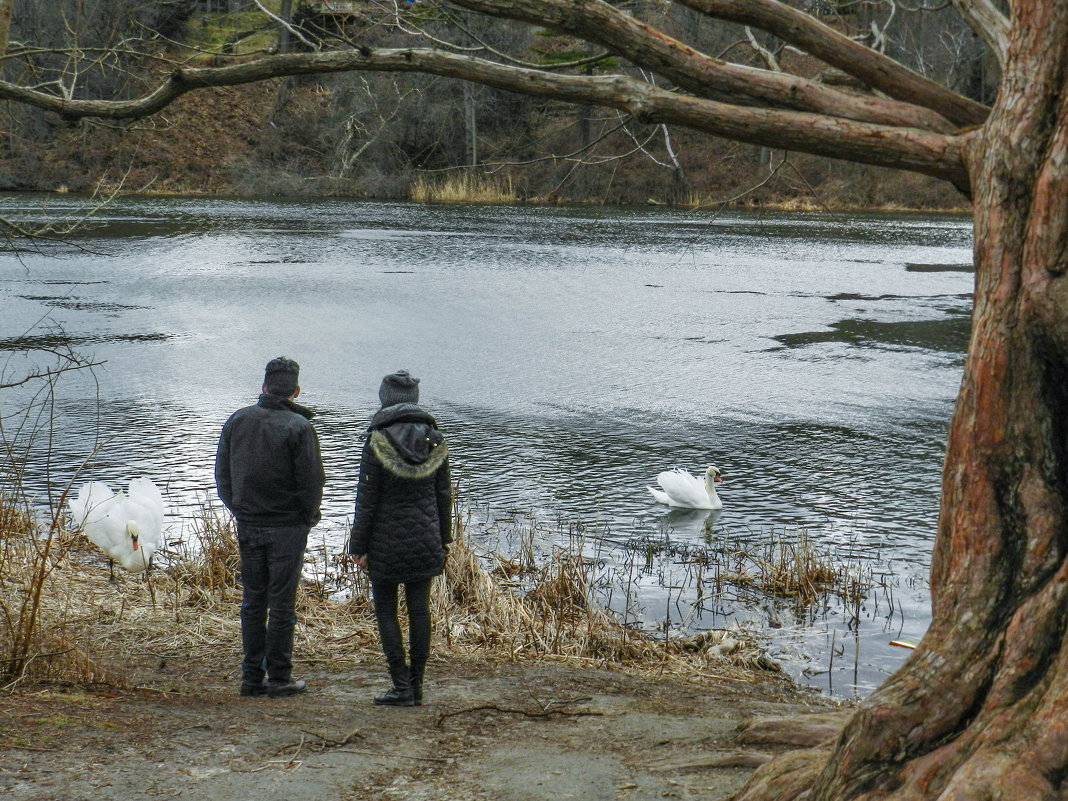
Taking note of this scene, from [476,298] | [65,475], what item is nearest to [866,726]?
[65,475]

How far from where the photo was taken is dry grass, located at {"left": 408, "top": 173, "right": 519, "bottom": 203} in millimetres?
44000

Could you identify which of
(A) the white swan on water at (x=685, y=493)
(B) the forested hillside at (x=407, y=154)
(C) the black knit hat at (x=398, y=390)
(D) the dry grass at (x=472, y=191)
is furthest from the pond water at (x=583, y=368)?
(B) the forested hillside at (x=407, y=154)

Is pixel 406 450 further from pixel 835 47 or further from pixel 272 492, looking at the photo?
pixel 835 47

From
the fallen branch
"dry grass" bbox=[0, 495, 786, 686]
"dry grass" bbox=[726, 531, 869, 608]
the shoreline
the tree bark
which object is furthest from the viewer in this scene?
the shoreline

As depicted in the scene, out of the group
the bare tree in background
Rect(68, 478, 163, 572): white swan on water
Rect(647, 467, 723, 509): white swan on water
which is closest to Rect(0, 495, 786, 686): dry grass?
Rect(68, 478, 163, 572): white swan on water

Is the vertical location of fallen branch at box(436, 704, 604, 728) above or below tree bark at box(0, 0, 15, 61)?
below

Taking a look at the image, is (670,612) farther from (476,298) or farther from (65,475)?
(476,298)

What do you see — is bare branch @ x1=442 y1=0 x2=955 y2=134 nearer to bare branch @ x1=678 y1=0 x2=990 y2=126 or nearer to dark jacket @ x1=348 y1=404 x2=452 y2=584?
bare branch @ x1=678 y1=0 x2=990 y2=126

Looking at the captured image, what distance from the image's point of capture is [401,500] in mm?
4961

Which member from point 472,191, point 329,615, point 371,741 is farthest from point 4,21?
point 472,191

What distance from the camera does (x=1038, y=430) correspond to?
125 inches

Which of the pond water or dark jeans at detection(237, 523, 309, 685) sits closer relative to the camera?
dark jeans at detection(237, 523, 309, 685)

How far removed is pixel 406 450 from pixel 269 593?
1017mm

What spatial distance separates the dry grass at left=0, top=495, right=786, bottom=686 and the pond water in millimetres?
693
